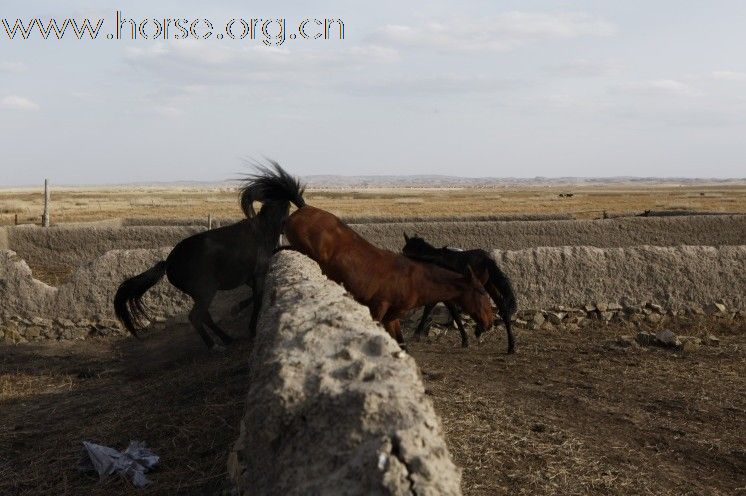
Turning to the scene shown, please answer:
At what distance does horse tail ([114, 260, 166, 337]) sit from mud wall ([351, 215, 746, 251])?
11.8 ft

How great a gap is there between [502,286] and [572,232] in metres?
4.10

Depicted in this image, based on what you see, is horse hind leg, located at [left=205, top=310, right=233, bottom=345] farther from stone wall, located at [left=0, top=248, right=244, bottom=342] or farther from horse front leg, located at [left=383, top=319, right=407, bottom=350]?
horse front leg, located at [left=383, top=319, right=407, bottom=350]

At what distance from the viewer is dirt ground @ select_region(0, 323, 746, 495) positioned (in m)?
5.23

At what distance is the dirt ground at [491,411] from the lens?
17.1 feet

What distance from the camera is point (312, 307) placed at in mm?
4457

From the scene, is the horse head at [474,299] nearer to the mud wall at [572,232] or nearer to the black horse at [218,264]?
the black horse at [218,264]

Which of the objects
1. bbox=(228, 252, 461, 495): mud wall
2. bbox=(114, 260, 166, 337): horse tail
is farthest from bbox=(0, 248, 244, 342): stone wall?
bbox=(228, 252, 461, 495): mud wall

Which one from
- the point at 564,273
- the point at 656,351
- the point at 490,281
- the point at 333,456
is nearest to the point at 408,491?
the point at 333,456

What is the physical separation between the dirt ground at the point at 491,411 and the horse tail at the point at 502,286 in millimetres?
451

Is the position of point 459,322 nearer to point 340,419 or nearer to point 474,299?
point 474,299

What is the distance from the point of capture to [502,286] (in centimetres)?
1027

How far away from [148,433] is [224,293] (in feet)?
16.8

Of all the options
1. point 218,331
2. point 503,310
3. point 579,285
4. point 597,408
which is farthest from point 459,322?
point 597,408

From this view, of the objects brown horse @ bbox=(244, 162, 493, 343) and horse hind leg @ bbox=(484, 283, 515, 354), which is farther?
horse hind leg @ bbox=(484, 283, 515, 354)
